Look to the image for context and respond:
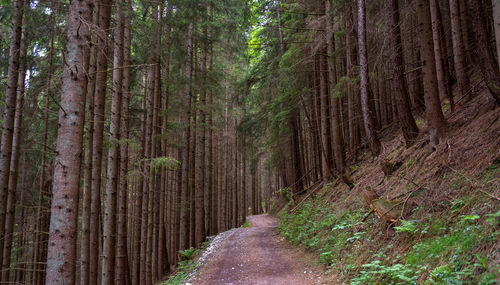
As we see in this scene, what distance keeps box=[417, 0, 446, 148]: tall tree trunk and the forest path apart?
4194mm

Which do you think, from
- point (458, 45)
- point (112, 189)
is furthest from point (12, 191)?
point (458, 45)

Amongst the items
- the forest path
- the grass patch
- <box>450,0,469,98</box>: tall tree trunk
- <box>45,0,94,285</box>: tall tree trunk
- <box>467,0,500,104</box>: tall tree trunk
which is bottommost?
the forest path

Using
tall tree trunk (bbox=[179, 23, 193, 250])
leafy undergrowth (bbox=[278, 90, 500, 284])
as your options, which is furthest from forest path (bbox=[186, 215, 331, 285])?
tall tree trunk (bbox=[179, 23, 193, 250])

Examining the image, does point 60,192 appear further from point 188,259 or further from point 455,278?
point 188,259

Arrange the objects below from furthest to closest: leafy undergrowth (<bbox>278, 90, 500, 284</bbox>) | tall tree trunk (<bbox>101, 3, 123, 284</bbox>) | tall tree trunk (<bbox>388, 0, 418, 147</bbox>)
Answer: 1. tall tree trunk (<bbox>388, 0, 418, 147</bbox>)
2. tall tree trunk (<bbox>101, 3, 123, 284</bbox>)
3. leafy undergrowth (<bbox>278, 90, 500, 284</bbox>)

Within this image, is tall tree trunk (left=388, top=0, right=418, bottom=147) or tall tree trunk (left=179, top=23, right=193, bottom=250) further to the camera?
tall tree trunk (left=179, top=23, right=193, bottom=250)

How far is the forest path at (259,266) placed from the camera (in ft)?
21.7

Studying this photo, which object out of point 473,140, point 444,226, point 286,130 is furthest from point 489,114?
point 286,130

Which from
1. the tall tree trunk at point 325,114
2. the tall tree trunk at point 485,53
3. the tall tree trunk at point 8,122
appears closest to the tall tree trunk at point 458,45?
the tall tree trunk at point 485,53

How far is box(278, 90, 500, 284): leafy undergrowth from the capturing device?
3.55 m

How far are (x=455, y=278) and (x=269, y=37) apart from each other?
14.2 metres

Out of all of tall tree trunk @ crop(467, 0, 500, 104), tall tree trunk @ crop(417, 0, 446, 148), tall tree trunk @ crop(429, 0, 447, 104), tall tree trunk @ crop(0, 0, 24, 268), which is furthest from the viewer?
tall tree trunk @ crop(429, 0, 447, 104)

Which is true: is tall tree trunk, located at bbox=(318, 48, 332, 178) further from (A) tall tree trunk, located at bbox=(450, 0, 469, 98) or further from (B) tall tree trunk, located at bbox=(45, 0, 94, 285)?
(B) tall tree trunk, located at bbox=(45, 0, 94, 285)

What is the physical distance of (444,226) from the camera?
4.44m
